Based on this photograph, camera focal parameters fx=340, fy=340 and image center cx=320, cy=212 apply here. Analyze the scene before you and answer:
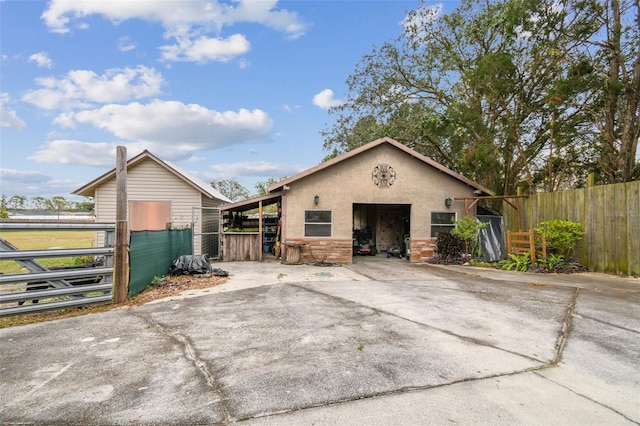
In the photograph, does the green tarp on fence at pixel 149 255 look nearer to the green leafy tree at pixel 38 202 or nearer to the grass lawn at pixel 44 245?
the grass lawn at pixel 44 245

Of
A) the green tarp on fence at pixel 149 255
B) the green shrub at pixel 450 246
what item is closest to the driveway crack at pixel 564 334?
the green shrub at pixel 450 246

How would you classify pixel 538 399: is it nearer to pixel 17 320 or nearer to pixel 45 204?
pixel 17 320

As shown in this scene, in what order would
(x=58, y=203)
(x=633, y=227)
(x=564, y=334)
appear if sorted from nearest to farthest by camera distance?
(x=564, y=334)
(x=633, y=227)
(x=58, y=203)

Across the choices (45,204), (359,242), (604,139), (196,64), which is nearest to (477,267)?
(359,242)

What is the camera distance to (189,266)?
30.2 feet

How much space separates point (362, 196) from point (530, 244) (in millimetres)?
5631

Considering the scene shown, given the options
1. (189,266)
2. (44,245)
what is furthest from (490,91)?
(44,245)

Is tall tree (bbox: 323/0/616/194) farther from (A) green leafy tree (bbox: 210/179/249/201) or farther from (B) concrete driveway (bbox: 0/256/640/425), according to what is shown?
(A) green leafy tree (bbox: 210/179/249/201)

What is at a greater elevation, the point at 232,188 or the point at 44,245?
the point at 232,188

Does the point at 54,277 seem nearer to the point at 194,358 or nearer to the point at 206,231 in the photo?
the point at 194,358

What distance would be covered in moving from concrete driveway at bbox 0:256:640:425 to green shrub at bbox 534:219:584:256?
142 inches

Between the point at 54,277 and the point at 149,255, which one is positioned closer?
the point at 54,277

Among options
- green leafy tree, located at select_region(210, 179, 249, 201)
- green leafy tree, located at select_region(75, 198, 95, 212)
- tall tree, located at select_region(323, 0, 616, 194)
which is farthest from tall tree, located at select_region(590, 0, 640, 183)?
green leafy tree, located at select_region(75, 198, 95, 212)

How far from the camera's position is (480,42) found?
15.9 m
